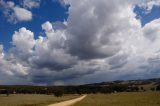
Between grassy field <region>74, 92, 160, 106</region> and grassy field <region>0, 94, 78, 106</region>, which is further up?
grassy field <region>0, 94, 78, 106</region>

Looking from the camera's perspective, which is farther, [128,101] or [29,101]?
[29,101]

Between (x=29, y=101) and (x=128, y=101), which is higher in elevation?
(x=29, y=101)

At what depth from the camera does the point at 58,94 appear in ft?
590

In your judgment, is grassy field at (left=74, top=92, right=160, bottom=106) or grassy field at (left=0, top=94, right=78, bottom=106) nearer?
grassy field at (left=74, top=92, right=160, bottom=106)

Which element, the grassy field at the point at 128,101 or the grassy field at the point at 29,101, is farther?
the grassy field at the point at 29,101

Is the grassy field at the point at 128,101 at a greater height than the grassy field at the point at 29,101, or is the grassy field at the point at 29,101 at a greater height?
the grassy field at the point at 29,101
